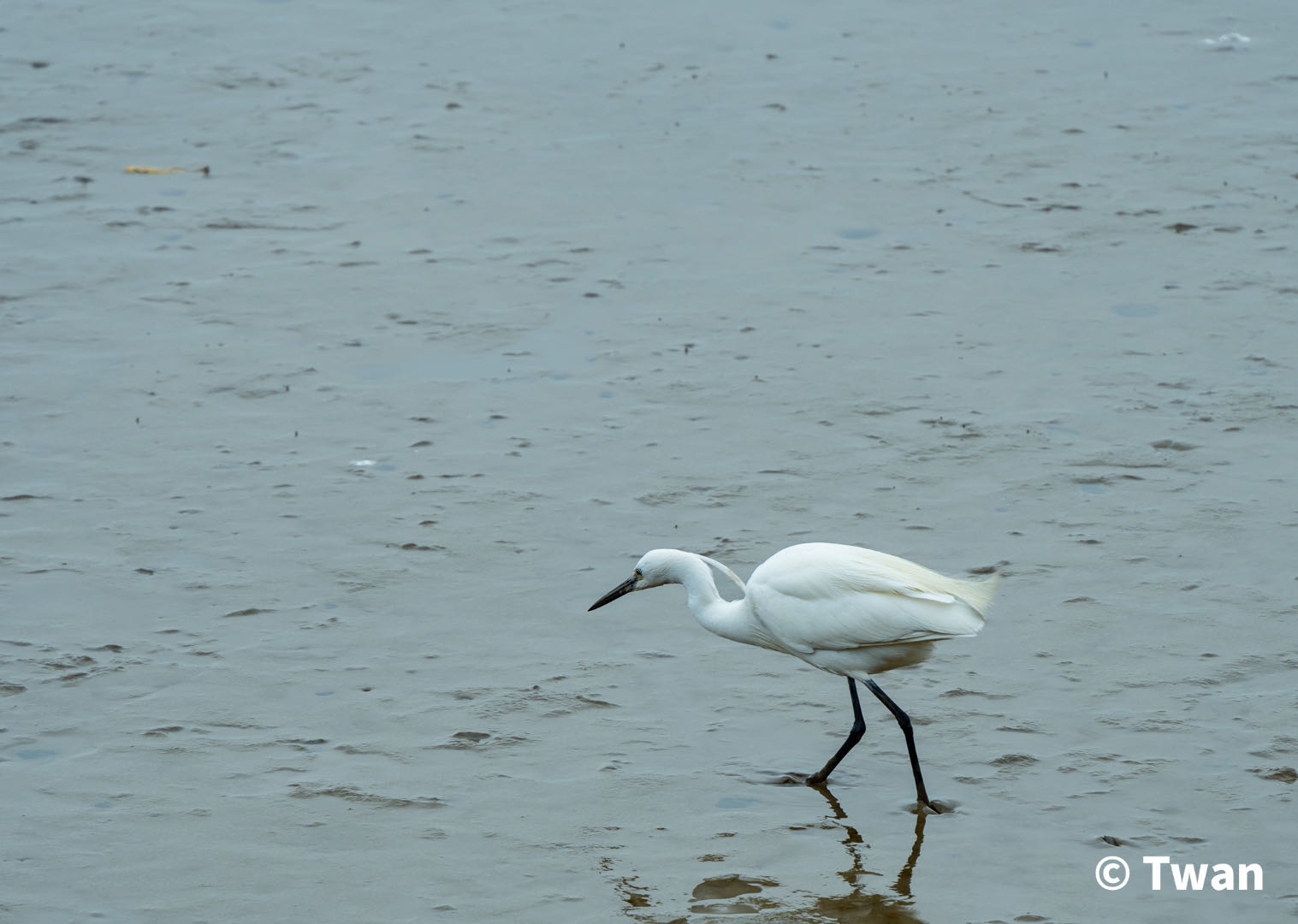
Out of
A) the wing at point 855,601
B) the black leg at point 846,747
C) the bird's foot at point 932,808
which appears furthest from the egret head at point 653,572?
the bird's foot at point 932,808

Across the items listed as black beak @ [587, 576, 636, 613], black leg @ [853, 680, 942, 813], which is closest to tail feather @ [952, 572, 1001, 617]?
black leg @ [853, 680, 942, 813]

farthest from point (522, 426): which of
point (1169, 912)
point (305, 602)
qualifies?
point (1169, 912)

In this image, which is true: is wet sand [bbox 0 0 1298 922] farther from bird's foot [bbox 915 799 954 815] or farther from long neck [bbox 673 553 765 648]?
long neck [bbox 673 553 765 648]

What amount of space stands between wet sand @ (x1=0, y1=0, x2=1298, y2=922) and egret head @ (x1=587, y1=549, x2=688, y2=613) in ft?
1.71

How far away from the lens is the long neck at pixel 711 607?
5.98m

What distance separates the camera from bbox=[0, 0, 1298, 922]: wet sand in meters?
5.62

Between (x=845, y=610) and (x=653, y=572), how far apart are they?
0.75m

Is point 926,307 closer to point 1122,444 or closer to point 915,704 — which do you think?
point 1122,444

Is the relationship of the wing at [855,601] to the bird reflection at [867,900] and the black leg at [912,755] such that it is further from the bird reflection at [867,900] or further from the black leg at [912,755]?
the bird reflection at [867,900]

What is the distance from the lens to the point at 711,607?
19.7 feet

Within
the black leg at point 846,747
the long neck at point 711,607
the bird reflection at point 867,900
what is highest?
the long neck at point 711,607

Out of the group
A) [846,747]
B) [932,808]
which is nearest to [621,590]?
[846,747]

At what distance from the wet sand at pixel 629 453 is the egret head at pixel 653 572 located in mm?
522

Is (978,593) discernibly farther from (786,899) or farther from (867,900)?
(786,899)
